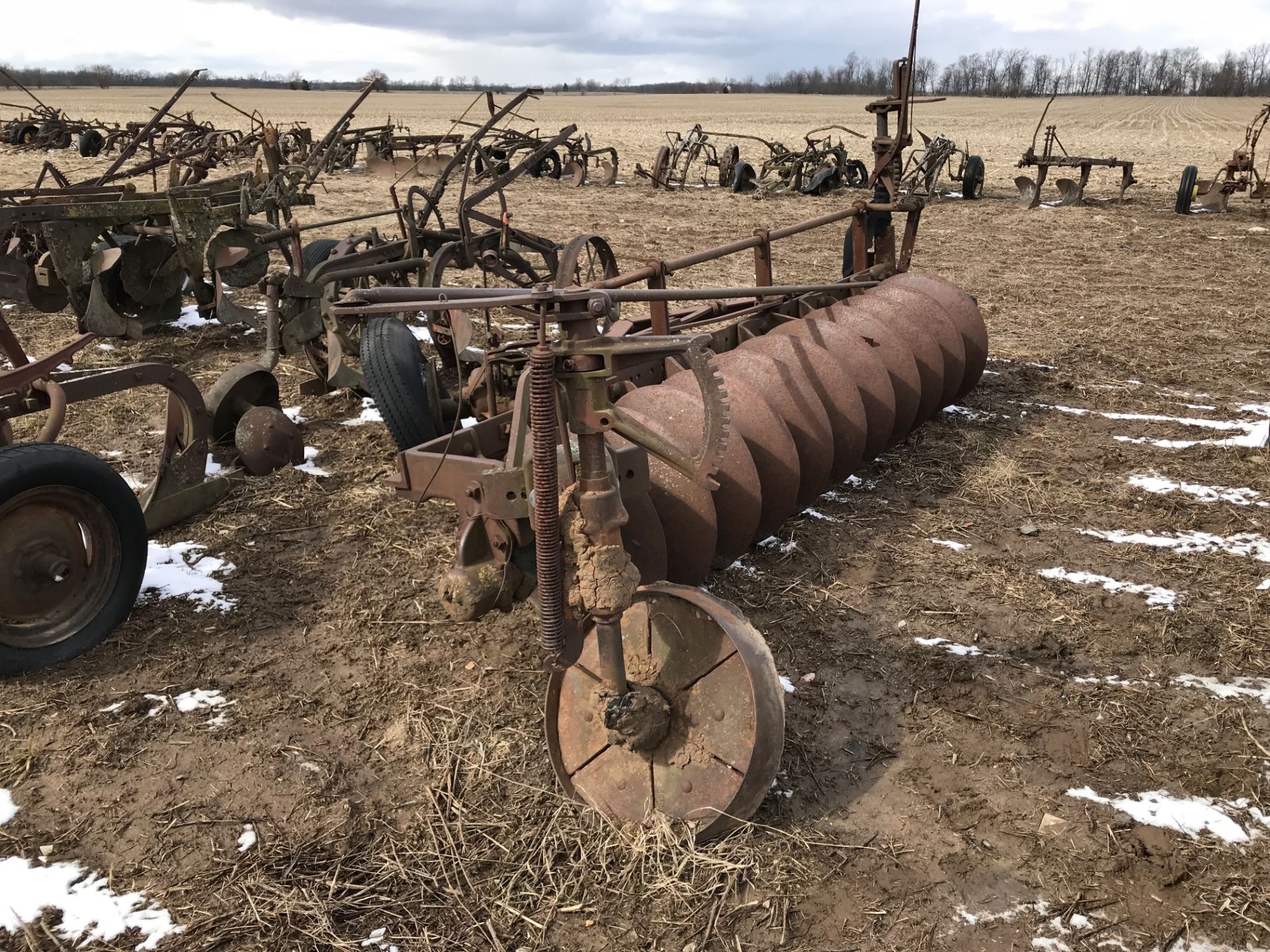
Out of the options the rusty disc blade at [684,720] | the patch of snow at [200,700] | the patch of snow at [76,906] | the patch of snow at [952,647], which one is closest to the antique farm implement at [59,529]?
the patch of snow at [200,700]

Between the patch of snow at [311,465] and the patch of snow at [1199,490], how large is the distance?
455 centimetres

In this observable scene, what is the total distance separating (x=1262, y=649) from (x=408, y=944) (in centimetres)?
326

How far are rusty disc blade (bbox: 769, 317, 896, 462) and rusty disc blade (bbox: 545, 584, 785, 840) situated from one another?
93.9 inches

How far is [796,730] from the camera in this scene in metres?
3.06

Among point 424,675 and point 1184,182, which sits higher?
point 1184,182

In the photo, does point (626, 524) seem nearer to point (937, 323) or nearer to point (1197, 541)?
point (1197, 541)

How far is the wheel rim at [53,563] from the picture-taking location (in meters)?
3.36

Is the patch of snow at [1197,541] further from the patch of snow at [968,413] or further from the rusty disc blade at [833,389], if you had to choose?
the patch of snow at [968,413]

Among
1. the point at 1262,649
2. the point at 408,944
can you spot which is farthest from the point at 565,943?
the point at 1262,649

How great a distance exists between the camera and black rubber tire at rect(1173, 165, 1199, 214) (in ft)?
47.0

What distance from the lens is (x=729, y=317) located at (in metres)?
5.08

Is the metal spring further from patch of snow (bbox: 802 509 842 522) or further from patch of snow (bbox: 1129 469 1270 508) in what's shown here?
patch of snow (bbox: 1129 469 1270 508)

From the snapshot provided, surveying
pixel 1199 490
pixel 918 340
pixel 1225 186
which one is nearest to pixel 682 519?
pixel 918 340

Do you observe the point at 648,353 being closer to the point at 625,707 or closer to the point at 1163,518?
the point at 625,707
